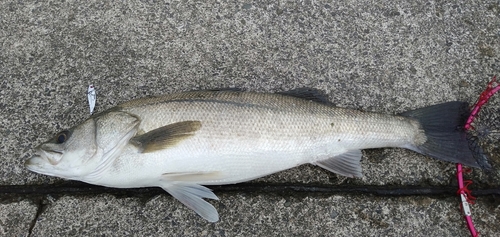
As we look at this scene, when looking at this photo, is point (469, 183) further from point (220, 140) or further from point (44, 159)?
point (44, 159)

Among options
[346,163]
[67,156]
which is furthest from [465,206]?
[67,156]

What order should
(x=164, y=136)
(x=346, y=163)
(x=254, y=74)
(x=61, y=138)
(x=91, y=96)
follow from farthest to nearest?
(x=254, y=74), (x=91, y=96), (x=346, y=163), (x=61, y=138), (x=164, y=136)

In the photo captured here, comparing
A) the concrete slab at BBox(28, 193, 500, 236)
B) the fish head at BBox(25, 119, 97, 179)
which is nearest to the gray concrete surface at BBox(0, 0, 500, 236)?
the concrete slab at BBox(28, 193, 500, 236)

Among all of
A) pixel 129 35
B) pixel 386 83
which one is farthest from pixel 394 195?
pixel 129 35

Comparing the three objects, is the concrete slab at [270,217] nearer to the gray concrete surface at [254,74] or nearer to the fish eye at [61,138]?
the gray concrete surface at [254,74]

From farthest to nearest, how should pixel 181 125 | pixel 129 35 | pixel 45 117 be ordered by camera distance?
pixel 129 35 → pixel 45 117 → pixel 181 125

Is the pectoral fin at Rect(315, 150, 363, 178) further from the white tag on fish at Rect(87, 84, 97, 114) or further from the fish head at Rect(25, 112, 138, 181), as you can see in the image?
the white tag on fish at Rect(87, 84, 97, 114)

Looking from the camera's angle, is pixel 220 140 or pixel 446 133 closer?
pixel 220 140

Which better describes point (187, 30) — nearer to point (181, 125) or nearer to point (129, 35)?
point (129, 35)
